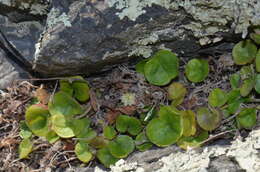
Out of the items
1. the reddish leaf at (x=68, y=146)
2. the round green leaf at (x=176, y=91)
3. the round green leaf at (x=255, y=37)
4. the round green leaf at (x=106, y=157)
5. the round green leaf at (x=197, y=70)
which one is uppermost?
the round green leaf at (x=255, y=37)

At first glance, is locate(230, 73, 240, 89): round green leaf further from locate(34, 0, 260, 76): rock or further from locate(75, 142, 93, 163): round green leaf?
locate(75, 142, 93, 163): round green leaf

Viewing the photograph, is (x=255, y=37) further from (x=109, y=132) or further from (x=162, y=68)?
(x=109, y=132)

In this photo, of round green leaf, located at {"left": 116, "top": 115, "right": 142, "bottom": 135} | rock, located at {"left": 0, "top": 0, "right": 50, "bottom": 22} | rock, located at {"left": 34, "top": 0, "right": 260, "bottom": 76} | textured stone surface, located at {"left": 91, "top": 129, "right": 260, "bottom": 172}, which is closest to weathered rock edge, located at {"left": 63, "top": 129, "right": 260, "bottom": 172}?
textured stone surface, located at {"left": 91, "top": 129, "right": 260, "bottom": 172}

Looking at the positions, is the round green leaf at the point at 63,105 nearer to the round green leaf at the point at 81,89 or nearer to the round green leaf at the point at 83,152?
the round green leaf at the point at 81,89

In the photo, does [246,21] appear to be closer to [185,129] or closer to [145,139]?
[185,129]

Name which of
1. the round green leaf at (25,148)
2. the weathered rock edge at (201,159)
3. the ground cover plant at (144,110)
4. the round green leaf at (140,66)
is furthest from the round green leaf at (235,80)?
the round green leaf at (25,148)

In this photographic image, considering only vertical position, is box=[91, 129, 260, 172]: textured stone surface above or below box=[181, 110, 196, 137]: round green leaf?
below
